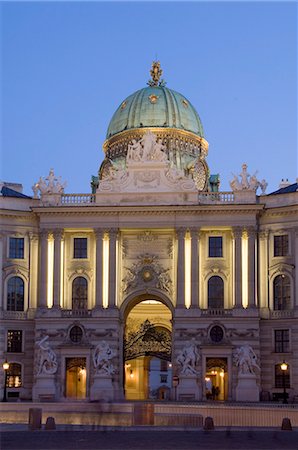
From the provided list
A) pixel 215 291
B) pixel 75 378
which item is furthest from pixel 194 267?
pixel 75 378

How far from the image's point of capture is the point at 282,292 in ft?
227

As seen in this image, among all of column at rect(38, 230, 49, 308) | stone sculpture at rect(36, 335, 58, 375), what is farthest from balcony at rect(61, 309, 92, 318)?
stone sculpture at rect(36, 335, 58, 375)

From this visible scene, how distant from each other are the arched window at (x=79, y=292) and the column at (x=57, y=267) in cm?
127

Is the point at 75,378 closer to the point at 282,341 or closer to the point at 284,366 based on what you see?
the point at 282,341

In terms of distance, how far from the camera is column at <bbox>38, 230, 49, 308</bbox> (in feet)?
228

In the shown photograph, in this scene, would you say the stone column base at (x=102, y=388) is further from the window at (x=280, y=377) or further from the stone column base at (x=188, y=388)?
the window at (x=280, y=377)

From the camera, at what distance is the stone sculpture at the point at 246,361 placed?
66.3 meters

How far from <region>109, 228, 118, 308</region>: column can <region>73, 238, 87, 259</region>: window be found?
2.16 meters

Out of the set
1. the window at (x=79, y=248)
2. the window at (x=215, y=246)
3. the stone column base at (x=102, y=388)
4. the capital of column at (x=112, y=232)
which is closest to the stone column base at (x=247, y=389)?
the stone column base at (x=102, y=388)

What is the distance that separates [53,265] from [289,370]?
1837cm

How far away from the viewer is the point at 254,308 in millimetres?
67812

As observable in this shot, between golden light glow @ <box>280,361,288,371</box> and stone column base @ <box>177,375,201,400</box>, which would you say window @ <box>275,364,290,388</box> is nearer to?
golden light glow @ <box>280,361,288,371</box>

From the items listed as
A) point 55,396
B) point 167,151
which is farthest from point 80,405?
point 167,151

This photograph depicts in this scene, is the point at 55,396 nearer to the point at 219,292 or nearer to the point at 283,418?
the point at 219,292
